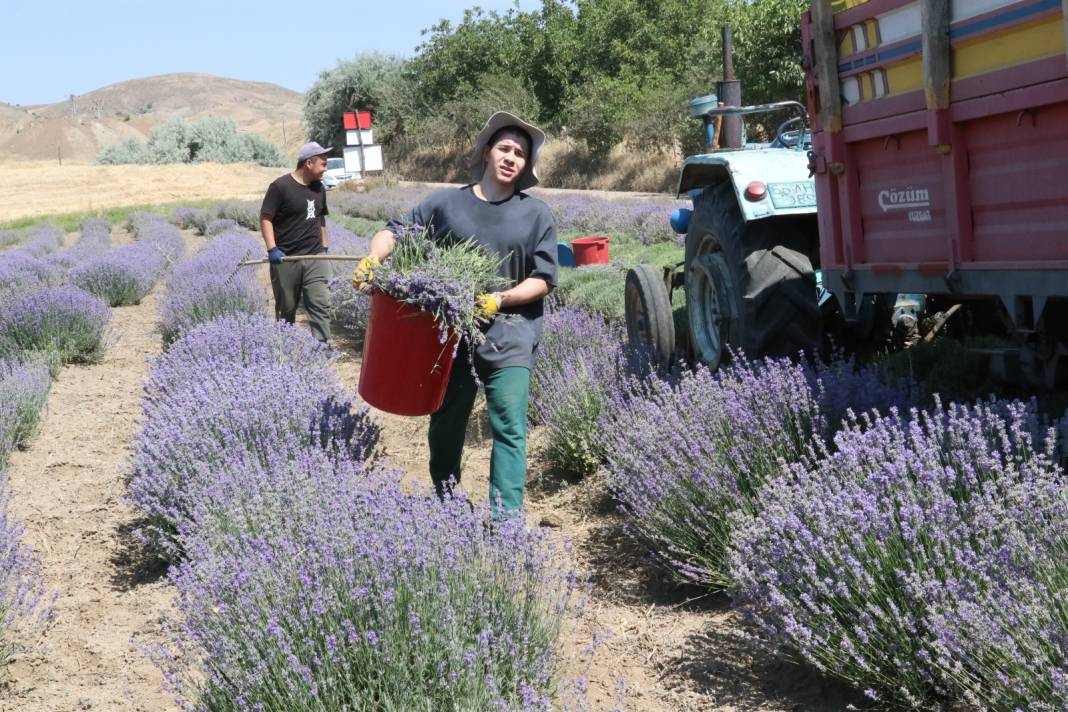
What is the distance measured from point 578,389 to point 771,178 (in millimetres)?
1458

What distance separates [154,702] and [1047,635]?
2.72 meters

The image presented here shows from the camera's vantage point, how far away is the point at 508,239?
463cm

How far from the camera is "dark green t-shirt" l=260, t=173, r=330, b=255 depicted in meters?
8.41

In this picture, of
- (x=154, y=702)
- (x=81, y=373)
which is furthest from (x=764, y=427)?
(x=81, y=373)

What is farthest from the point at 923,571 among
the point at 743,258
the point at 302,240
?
the point at 302,240

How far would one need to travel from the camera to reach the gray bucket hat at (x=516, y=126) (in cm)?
463

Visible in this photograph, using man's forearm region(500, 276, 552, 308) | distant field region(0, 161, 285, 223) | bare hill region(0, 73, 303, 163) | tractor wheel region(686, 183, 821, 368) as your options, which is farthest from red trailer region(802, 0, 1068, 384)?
bare hill region(0, 73, 303, 163)

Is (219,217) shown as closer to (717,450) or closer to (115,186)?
(115,186)

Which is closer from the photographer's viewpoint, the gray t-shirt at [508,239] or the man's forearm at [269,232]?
the gray t-shirt at [508,239]

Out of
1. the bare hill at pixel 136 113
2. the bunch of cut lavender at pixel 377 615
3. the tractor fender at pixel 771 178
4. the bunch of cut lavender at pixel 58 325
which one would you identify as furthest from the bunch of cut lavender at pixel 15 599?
the bare hill at pixel 136 113

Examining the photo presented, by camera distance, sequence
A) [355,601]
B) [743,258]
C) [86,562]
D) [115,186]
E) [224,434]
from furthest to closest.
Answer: [115,186] → [743,258] → [86,562] → [224,434] → [355,601]

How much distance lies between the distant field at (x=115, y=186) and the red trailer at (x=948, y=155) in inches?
1470

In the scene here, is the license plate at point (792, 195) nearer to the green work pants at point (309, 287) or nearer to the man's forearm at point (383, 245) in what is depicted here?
the man's forearm at point (383, 245)

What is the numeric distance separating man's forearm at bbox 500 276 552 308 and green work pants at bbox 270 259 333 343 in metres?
4.16
